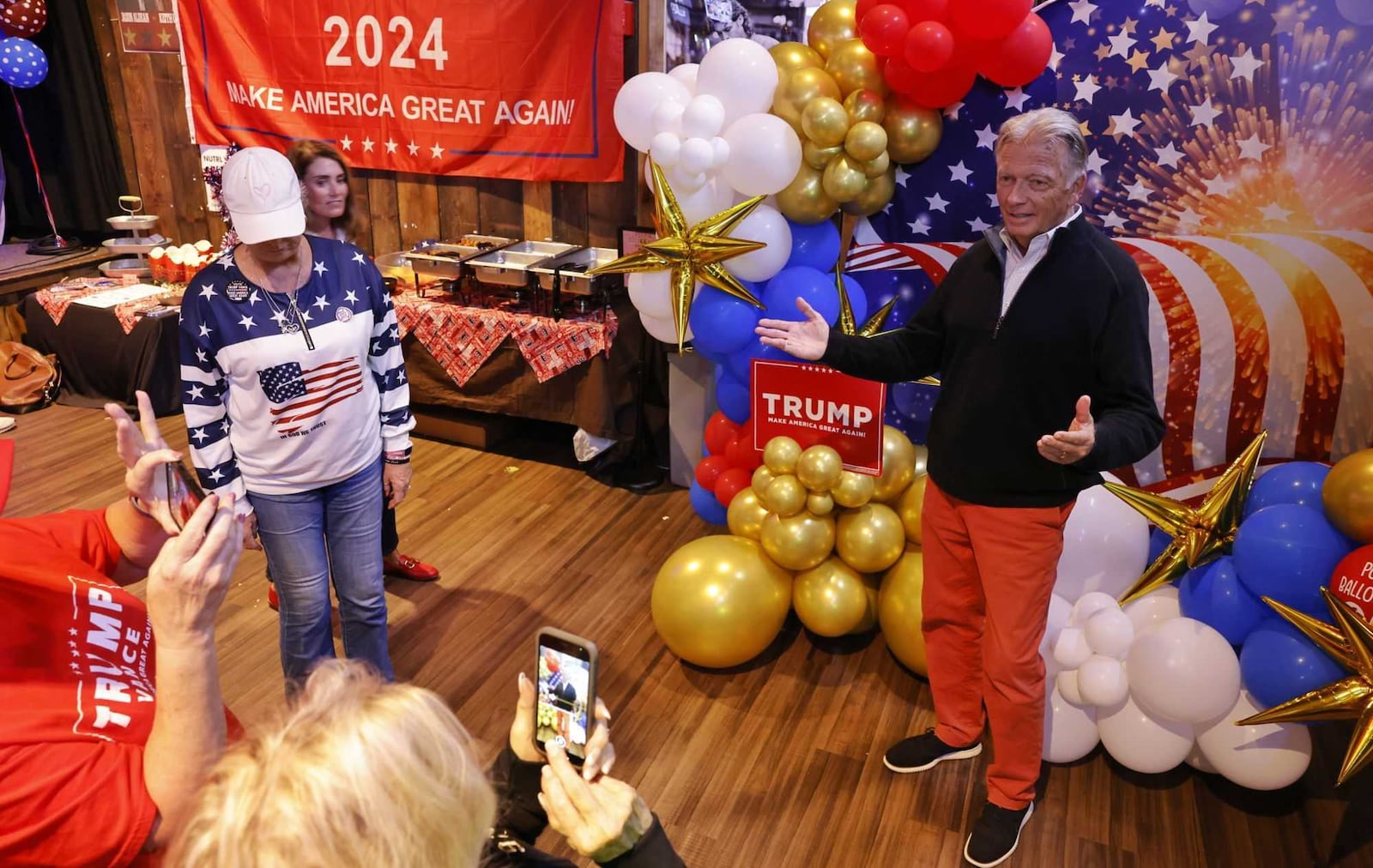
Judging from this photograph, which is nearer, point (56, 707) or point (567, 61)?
point (56, 707)

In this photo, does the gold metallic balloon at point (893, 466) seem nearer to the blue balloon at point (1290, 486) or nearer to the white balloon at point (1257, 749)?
the blue balloon at point (1290, 486)

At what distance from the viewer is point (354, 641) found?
2.23 meters

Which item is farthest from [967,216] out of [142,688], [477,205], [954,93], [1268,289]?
[477,205]

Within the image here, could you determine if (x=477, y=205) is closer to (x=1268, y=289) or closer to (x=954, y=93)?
(x=954, y=93)

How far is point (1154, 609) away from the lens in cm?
227

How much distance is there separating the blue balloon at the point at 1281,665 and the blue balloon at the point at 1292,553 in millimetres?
76

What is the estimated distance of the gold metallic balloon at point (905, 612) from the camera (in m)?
2.43

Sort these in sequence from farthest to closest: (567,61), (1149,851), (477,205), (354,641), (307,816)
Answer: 1. (477,205)
2. (567,61)
3. (354,641)
4. (1149,851)
5. (307,816)

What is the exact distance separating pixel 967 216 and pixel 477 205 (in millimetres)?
2633

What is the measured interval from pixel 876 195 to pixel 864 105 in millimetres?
253

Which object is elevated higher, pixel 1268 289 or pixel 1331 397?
pixel 1268 289

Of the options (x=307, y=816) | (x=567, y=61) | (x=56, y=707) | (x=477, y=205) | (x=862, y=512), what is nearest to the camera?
(x=307, y=816)

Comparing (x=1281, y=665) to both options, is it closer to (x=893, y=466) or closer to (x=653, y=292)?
(x=893, y=466)

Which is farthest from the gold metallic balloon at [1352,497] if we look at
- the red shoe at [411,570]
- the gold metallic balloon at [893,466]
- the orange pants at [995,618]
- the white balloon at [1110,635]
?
the red shoe at [411,570]
